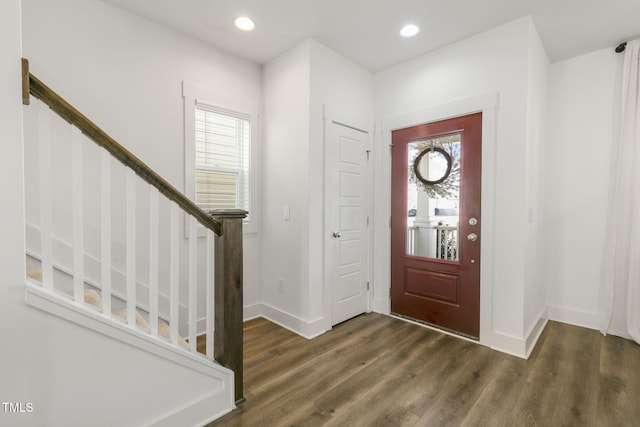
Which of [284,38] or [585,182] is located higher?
[284,38]

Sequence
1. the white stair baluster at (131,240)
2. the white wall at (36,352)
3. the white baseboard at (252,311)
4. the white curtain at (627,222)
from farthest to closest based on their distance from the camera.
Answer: the white baseboard at (252,311) < the white curtain at (627,222) < the white stair baluster at (131,240) < the white wall at (36,352)

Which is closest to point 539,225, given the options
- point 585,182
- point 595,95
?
point 585,182

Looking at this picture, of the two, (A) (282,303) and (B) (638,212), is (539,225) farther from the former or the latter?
(A) (282,303)

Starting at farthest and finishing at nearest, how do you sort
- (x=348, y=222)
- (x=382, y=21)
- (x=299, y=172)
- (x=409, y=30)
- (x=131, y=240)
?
1. (x=348, y=222)
2. (x=299, y=172)
3. (x=409, y=30)
4. (x=382, y=21)
5. (x=131, y=240)

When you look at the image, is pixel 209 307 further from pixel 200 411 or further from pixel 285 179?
pixel 285 179

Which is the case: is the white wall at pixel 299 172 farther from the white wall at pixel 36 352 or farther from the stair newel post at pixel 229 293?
the white wall at pixel 36 352

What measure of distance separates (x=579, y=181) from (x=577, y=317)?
1.43 meters

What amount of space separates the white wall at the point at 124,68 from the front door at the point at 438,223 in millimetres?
2134

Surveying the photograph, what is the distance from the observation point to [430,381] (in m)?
2.07

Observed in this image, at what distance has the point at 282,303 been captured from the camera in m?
3.06

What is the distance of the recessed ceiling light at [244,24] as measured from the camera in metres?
2.50

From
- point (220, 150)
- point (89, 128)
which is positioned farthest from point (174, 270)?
point (220, 150)

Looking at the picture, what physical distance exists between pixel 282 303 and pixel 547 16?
11.4ft

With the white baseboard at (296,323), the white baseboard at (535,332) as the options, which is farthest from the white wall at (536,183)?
the white baseboard at (296,323)
